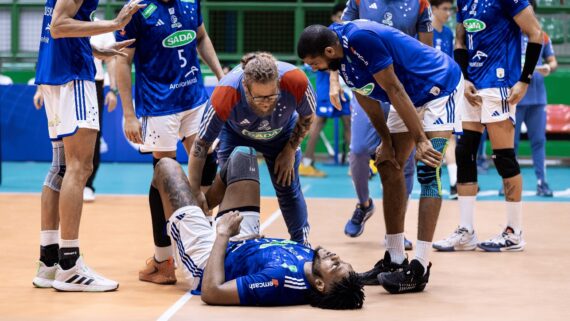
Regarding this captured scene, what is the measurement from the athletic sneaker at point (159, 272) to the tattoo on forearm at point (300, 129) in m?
1.08

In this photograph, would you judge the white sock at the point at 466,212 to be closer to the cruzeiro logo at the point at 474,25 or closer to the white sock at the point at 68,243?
the cruzeiro logo at the point at 474,25

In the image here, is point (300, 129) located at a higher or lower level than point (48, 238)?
higher

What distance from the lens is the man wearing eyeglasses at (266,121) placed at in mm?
5441

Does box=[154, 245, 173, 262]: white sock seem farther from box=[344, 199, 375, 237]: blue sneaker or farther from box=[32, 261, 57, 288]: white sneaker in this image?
box=[344, 199, 375, 237]: blue sneaker

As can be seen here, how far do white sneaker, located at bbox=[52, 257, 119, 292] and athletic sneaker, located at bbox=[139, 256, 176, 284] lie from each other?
357 mm

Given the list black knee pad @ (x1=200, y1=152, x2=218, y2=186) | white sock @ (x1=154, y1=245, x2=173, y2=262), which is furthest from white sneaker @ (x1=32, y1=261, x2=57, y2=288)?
black knee pad @ (x1=200, y1=152, x2=218, y2=186)

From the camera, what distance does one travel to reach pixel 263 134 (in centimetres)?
603

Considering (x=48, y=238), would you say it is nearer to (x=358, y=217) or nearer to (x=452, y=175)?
(x=358, y=217)

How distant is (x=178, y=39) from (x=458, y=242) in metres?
2.66

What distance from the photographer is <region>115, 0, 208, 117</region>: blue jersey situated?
653cm

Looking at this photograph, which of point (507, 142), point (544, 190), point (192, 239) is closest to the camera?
point (192, 239)

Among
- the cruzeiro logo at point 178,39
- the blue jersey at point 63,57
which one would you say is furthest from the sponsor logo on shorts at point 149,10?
the blue jersey at point 63,57

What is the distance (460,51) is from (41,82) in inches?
137

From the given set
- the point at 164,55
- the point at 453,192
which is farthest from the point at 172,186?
the point at 453,192
